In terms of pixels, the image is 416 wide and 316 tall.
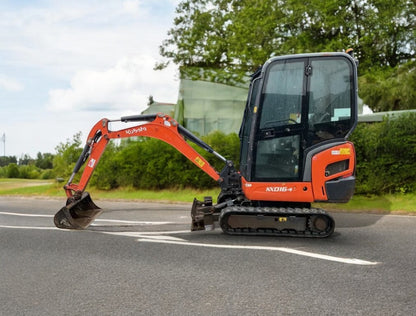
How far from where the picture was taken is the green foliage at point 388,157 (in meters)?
11.7

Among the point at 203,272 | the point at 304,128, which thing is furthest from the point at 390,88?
the point at 203,272

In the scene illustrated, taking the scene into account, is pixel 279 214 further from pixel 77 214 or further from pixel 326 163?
pixel 77 214

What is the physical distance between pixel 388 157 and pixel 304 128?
18.0ft

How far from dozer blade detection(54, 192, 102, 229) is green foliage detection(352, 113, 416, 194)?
7029 mm

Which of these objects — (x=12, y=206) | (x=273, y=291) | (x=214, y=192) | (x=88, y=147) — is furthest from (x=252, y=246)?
(x=12, y=206)

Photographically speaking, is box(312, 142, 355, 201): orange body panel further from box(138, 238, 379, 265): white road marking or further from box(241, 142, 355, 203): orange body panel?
box(138, 238, 379, 265): white road marking

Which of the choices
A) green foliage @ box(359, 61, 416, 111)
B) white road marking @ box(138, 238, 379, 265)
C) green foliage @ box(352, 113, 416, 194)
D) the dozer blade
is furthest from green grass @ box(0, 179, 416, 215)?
green foliage @ box(359, 61, 416, 111)

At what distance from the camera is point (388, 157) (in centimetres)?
1186

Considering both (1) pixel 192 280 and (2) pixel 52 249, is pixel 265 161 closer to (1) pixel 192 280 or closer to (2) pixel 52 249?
(1) pixel 192 280

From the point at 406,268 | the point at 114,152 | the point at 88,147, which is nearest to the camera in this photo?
the point at 406,268

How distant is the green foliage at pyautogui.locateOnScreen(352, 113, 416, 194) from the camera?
38.5 feet

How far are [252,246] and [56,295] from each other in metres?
3.15

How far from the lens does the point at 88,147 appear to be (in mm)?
9484

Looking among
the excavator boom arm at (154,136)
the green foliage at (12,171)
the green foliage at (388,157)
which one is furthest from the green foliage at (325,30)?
the green foliage at (12,171)
